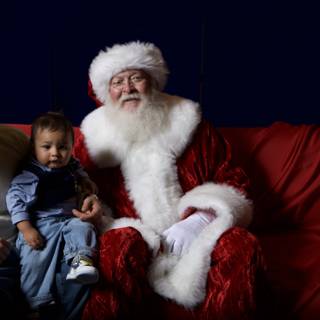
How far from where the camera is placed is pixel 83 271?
135 centimetres

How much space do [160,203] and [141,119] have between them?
1.21 ft

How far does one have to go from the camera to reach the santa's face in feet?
6.07

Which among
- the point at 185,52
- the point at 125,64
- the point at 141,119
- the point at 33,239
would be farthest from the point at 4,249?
the point at 185,52

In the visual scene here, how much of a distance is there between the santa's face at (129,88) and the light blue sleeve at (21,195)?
53cm

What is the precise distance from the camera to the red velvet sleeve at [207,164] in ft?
6.07

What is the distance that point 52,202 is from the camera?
5.20 feet

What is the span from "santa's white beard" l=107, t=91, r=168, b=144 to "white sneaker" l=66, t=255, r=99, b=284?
64cm

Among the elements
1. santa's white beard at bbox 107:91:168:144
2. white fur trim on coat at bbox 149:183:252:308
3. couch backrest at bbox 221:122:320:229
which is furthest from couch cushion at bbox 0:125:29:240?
couch backrest at bbox 221:122:320:229

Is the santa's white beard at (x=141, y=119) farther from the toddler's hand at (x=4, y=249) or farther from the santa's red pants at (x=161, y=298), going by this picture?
the toddler's hand at (x=4, y=249)

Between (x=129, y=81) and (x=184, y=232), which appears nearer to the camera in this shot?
(x=184, y=232)

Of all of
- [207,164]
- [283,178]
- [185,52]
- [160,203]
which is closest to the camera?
[160,203]

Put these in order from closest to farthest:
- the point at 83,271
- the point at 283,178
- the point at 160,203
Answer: the point at 83,271 < the point at 160,203 < the point at 283,178

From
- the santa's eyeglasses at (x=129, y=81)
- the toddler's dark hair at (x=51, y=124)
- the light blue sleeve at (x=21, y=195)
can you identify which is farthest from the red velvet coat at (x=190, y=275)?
A: the santa's eyeglasses at (x=129, y=81)

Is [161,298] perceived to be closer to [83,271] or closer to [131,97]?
[83,271]
